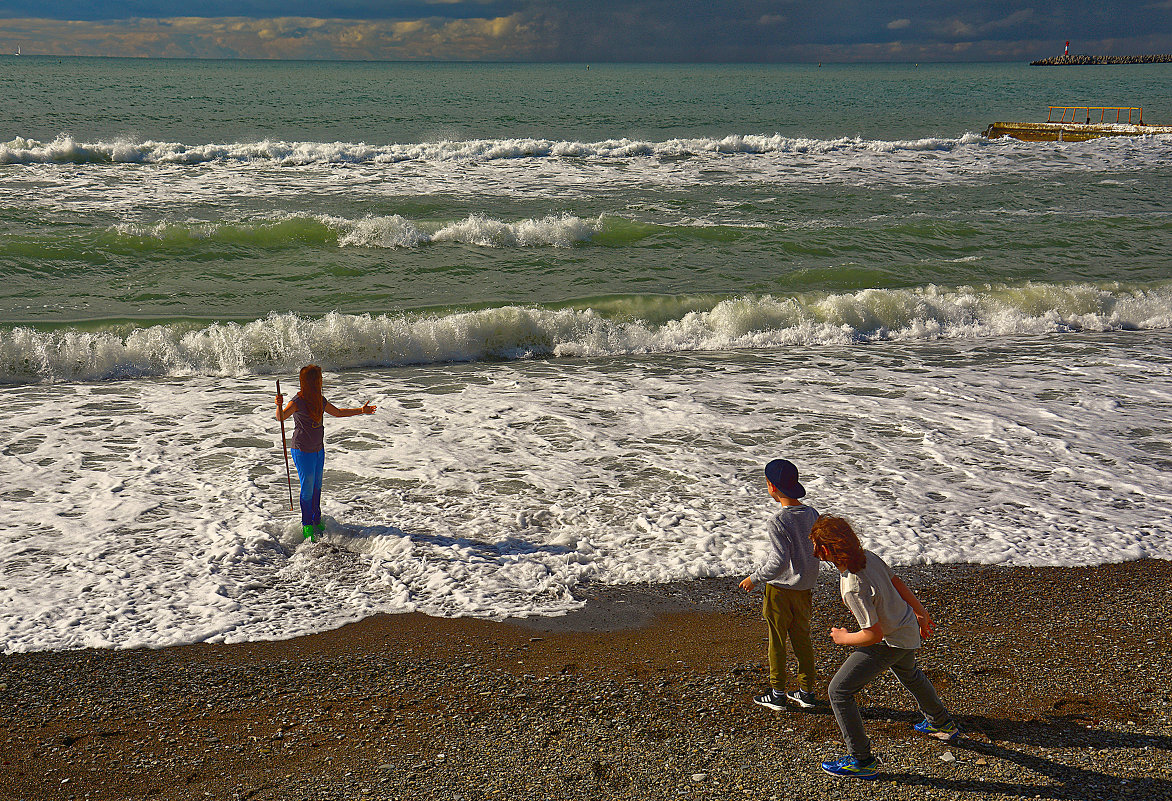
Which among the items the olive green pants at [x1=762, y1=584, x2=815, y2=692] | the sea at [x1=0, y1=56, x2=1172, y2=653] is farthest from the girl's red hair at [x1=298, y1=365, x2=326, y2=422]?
the olive green pants at [x1=762, y1=584, x2=815, y2=692]

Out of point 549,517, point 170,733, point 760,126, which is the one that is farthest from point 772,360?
point 760,126

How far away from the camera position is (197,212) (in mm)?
21766

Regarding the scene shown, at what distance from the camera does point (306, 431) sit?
6246mm

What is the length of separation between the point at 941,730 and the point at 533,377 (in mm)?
8127

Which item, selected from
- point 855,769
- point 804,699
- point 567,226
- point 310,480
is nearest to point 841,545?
point 855,769

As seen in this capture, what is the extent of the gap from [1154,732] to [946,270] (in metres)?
14.9

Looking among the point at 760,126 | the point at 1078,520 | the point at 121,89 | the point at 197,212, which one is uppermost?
the point at 121,89

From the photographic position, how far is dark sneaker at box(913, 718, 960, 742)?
4.29 m

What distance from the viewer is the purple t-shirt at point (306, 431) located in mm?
6172

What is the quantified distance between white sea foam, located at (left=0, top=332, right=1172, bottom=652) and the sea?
4 centimetres

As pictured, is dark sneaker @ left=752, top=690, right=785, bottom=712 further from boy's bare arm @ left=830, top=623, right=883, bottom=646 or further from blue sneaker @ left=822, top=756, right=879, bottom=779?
boy's bare arm @ left=830, top=623, right=883, bottom=646

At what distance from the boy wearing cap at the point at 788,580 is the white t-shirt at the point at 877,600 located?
52 centimetres

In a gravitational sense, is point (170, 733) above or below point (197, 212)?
below

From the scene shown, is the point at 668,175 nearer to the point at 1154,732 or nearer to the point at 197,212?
the point at 197,212
